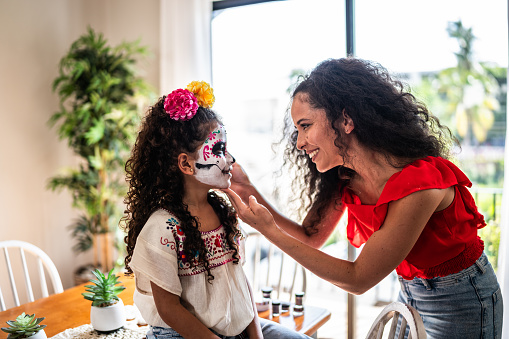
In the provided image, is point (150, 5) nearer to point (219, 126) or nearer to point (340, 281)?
point (219, 126)

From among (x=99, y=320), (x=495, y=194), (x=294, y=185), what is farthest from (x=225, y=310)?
(x=495, y=194)

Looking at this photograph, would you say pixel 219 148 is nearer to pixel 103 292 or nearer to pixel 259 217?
pixel 259 217

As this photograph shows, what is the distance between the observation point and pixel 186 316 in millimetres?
1283

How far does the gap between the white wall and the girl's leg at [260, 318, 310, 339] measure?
2.38 m

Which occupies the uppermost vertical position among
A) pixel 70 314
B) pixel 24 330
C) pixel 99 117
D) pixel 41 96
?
pixel 41 96

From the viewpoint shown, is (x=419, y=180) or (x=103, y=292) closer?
(x=419, y=180)

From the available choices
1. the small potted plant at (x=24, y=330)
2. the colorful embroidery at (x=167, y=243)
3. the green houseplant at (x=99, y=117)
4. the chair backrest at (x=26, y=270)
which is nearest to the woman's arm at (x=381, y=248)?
the colorful embroidery at (x=167, y=243)

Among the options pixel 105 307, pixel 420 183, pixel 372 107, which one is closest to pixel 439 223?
pixel 420 183

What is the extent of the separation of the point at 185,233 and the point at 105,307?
0.45 meters

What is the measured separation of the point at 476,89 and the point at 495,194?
291 centimetres

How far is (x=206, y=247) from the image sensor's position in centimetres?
139

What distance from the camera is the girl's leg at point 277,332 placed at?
1.47 meters

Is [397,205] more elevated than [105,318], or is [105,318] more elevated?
[397,205]

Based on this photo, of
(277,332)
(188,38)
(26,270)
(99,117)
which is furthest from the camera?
(188,38)
